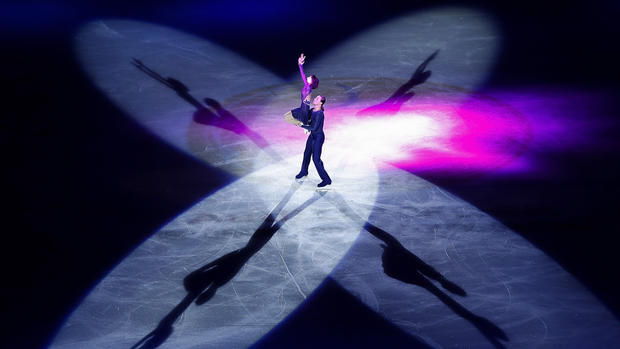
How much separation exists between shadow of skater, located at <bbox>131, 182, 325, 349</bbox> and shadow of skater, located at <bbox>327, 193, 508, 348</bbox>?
4.03 feet

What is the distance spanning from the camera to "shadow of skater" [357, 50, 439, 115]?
11.8m

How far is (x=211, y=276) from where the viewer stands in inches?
270

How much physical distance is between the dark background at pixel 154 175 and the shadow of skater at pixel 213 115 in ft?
4.22

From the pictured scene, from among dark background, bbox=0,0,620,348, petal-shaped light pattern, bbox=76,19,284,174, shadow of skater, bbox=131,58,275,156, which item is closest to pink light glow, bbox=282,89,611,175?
dark background, bbox=0,0,620,348

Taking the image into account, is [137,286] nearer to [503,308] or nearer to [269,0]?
[503,308]

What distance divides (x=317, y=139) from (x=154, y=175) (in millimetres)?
2838

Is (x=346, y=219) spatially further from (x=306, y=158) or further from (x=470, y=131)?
(x=470, y=131)

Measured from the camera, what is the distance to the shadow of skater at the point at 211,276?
595 cm

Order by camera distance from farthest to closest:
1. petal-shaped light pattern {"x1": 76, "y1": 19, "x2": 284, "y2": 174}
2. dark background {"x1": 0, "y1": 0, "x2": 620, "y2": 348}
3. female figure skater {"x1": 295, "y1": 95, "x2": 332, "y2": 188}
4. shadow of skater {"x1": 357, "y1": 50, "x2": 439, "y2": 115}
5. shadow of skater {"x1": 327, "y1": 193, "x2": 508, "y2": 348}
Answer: shadow of skater {"x1": 357, "y1": 50, "x2": 439, "y2": 115} → petal-shaped light pattern {"x1": 76, "y1": 19, "x2": 284, "y2": 174} → female figure skater {"x1": 295, "y1": 95, "x2": 332, "y2": 188} → dark background {"x1": 0, "y1": 0, "x2": 620, "y2": 348} → shadow of skater {"x1": 327, "y1": 193, "x2": 508, "y2": 348}

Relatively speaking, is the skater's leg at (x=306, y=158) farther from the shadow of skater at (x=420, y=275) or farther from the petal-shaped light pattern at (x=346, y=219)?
the shadow of skater at (x=420, y=275)

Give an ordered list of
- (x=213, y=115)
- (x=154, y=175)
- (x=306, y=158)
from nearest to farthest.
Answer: (x=306, y=158), (x=154, y=175), (x=213, y=115)

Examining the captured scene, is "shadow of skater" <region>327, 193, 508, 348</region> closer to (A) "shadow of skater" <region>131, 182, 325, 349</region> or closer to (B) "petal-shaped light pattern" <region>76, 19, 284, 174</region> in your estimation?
(A) "shadow of skater" <region>131, 182, 325, 349</region>

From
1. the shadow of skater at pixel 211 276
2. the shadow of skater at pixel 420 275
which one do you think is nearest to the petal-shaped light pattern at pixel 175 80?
the shadow of skater at pixel 211 276

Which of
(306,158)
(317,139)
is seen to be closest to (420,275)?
(317,139)
